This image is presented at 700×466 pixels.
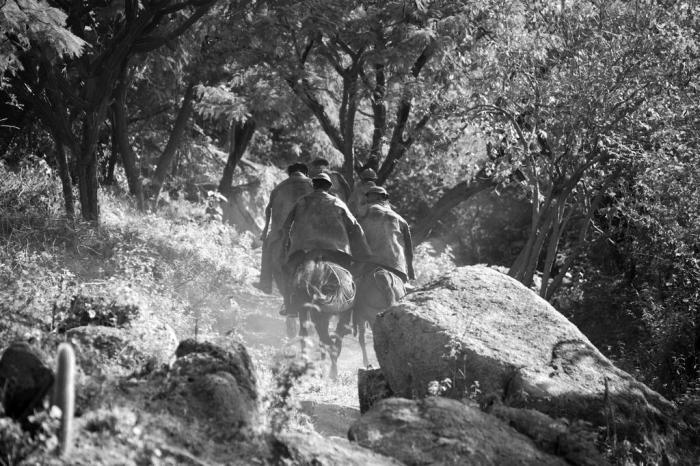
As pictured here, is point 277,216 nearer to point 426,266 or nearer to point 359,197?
point 359,197

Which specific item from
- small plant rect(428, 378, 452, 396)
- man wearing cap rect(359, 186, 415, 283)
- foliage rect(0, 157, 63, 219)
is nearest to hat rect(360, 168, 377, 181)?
man wearing cap rect(359, 186, 415, 283)

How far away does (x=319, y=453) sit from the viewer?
17.6 ft

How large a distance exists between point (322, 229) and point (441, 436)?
7.94m

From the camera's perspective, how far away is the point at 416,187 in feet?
108

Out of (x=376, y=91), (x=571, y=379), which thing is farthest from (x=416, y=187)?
(x=571, y=379)

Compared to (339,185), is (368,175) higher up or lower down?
higher up

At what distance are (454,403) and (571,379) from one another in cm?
232

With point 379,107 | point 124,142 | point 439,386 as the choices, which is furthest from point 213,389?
point 124,142

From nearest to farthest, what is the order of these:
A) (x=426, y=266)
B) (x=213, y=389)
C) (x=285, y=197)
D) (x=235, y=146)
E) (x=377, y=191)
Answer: (x=213, y=389) → (x=377, y=191) → (x=285, y=197) → (x=426, y=266) → (x=235, y=146)

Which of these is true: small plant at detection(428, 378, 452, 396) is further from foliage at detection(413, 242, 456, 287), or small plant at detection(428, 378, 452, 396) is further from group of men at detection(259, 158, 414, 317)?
foliage at detection(413, 242, 456, 287)

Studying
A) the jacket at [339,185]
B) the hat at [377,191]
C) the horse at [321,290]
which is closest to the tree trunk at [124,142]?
the jacket at [339,185]

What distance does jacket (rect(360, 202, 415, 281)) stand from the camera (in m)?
14.7

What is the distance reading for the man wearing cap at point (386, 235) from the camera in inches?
581

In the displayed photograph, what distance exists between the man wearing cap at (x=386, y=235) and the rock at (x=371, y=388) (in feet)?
16.6
